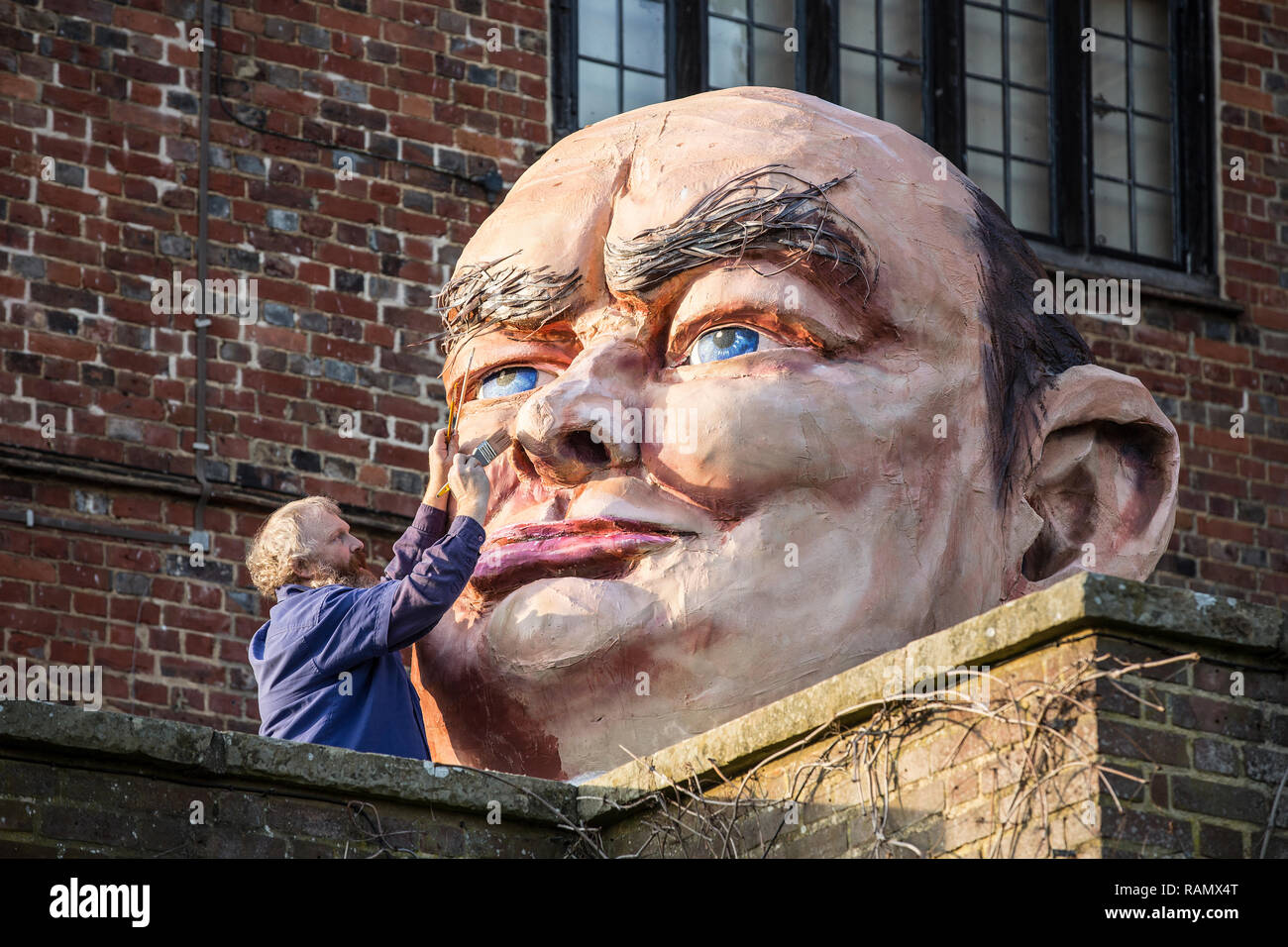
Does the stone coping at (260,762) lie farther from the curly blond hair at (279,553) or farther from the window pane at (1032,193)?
the window pane at (1032,193)

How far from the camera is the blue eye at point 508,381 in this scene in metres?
6.84

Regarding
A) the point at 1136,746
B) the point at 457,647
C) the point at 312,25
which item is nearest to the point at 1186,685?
the point at 1136,746

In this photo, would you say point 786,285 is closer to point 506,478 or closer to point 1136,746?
point 506,478

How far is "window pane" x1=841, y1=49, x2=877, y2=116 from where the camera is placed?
46.6 feet

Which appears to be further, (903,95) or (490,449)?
(903,95)

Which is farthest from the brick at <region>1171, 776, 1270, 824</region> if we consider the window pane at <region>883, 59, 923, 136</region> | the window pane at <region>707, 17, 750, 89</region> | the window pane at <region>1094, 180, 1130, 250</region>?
the window pane at <region>1094, 180, 1130, 250</region>

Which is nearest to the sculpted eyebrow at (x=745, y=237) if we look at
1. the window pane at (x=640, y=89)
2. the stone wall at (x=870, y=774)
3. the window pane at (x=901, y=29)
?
the stone wall at (x=870, y=774)

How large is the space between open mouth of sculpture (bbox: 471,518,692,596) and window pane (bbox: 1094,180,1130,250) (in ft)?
28.7

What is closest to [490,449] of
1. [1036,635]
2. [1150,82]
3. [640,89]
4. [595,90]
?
[1036,635]

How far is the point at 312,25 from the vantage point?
12.6 m

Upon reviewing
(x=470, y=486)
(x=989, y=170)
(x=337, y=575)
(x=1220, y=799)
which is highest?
(x=989, y=170)

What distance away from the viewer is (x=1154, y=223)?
14836 mm

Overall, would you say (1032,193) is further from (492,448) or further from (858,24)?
(492,448)

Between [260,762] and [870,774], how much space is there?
121 cm
